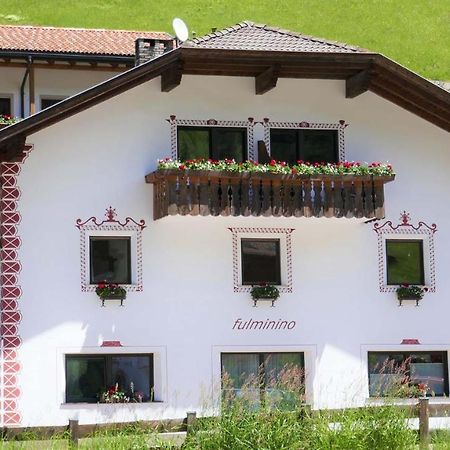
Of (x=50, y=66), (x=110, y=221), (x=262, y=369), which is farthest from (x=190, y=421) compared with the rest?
(x=50, y=66)

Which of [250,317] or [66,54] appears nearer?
[250,317]

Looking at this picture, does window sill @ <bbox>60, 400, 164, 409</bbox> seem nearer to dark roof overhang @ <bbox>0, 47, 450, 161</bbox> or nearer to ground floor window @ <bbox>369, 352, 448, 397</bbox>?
ground floor window @ <bbox>369, 352, 448, 397</bbox>

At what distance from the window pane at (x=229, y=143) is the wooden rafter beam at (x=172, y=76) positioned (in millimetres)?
1218

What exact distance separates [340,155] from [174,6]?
41.8 meters

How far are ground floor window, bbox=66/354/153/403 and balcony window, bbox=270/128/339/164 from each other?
4.57 m

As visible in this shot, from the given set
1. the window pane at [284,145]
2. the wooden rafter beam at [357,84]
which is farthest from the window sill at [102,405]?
the wooden rafter beam at [357,84]

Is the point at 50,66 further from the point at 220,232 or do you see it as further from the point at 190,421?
the point at 190,421

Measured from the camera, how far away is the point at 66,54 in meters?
30.3

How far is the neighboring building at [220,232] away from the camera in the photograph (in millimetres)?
25453

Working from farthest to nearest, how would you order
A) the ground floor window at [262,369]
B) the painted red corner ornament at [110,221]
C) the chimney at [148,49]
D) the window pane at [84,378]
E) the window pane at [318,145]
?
1. the chimney at [148,49]
2. the window pane at [318,145]
3. the ground floor window at [262,369]
4. the painted red corner ornament at [110,221]
5. the window pane at [84,378]

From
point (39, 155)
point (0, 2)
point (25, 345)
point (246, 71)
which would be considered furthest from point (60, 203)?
point (0, 2)

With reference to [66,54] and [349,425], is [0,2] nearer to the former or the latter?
[66,54]

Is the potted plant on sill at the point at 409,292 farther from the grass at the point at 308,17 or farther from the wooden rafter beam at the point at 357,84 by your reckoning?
the grass at the point at 308,17

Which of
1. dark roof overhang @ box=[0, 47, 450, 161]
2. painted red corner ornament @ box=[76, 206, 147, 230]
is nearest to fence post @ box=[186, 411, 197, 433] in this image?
painted red corner ornament @ box=[76, 206, 147, 230]
